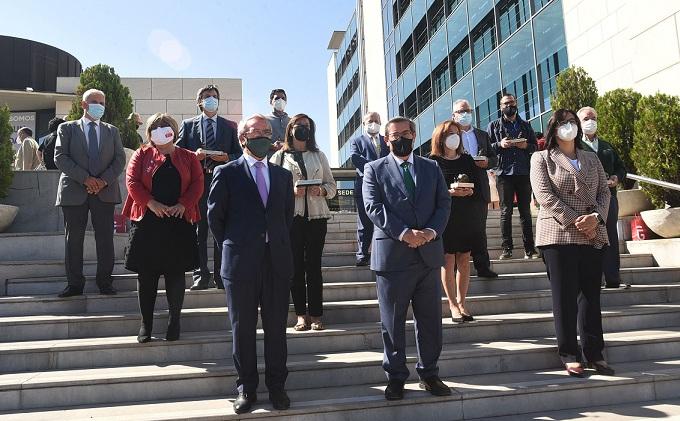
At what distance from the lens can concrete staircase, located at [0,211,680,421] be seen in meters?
3.18

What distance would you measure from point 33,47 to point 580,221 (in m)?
26.2

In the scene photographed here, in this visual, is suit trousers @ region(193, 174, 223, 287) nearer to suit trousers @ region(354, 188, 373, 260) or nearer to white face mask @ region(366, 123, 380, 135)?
suit trousers @ region(354, 188, 373, 260)

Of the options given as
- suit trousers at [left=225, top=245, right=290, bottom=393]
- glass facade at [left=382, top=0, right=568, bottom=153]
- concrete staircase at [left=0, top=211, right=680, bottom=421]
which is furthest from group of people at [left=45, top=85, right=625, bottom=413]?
glass facade at [left=382, top=0, right=568, bottom=153]

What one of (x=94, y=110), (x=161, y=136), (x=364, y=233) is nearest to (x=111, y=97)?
(x=94, y=110)

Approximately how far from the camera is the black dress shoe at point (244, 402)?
9.79ft

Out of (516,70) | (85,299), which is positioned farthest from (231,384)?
(516,70)

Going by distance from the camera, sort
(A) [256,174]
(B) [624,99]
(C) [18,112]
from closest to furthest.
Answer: (A) [256,174], (B) [624,99], (C) [18,112]

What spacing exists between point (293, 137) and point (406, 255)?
5.45 feet

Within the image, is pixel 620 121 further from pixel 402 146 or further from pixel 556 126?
pixel 402 146

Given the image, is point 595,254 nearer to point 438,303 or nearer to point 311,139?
point 438,303

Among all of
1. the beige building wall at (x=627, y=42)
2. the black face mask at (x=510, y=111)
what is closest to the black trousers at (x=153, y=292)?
the black face mask at (x=510, y=111)

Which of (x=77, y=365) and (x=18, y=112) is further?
(x=18, y=112)

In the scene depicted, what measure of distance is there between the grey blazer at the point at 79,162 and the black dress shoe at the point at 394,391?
331 centimetres

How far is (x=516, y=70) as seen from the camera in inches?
609
